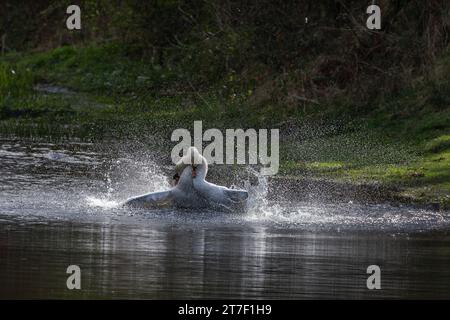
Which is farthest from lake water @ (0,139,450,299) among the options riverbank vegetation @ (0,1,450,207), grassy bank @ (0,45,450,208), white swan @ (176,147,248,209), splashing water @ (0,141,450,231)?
riverbank vegetation @ (0,1,450,207)

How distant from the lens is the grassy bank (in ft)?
Answer: 68.9

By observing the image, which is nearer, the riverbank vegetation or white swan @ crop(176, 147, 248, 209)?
white swan @ crop(176, 147, 248, 209)

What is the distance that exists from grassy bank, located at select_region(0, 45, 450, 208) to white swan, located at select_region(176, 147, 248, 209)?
3097 mm

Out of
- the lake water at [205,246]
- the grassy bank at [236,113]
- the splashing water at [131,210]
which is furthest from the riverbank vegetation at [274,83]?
the lake water at [205,246]

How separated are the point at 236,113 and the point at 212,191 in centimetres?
1007

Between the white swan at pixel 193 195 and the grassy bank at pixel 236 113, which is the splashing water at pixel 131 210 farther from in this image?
the grassy bank at pixel 236 113

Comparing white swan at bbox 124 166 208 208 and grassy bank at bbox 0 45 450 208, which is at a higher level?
grassy bank at bbox 0 45 450 208

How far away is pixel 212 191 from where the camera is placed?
17219 millimetres

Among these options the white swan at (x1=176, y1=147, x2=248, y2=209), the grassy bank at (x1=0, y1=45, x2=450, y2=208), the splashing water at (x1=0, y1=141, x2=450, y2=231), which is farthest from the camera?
the grassy bank at (x1=0, y1=45, x2=450, y2=208)

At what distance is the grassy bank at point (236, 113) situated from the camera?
21.0m

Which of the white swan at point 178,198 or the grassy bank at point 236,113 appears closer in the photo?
the white swan at point 178,198

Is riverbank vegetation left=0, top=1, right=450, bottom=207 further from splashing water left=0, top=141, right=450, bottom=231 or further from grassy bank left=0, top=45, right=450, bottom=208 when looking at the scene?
splashing water left=0, top=141, right=450, bottom=231

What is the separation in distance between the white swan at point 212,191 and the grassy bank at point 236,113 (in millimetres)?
3097
